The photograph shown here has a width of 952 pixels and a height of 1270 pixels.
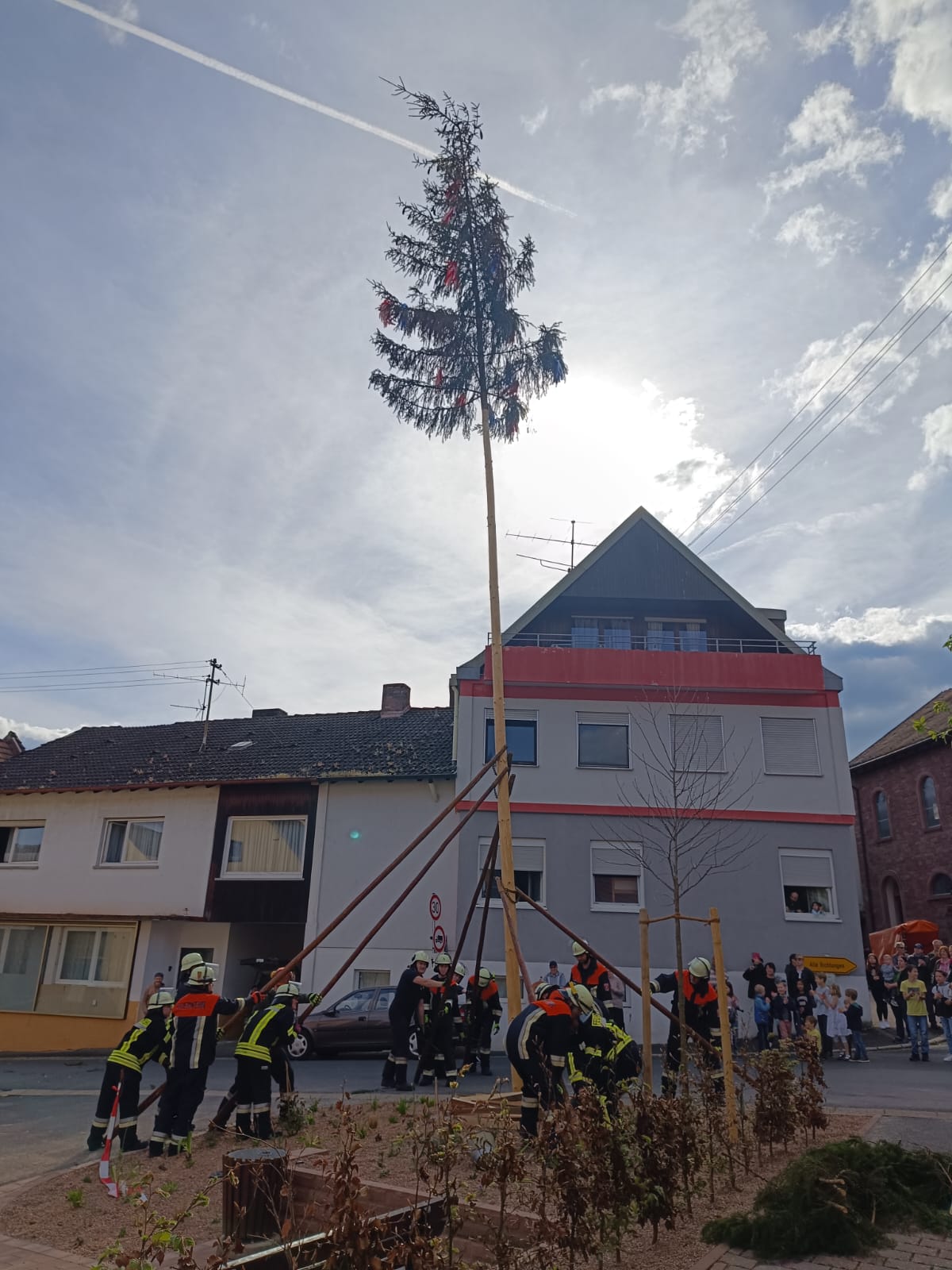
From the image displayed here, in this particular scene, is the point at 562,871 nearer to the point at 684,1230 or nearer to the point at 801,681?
the point at 801,681

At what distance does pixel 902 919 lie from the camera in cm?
3569

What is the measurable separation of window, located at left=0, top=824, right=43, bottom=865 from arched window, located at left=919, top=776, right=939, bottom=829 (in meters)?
30.0

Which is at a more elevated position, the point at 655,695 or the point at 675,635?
the point at 675,635

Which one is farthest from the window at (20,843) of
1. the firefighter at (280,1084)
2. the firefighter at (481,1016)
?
the firefighter at (280,1084)

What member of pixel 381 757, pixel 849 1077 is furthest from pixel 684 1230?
pixel 381 757

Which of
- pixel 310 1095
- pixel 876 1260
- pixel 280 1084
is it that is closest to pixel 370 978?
pixel 310 1095

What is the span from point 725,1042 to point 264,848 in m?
18.2

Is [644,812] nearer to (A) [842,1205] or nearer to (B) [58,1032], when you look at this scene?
(B) [58,1032]

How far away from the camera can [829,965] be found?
2053 centimetres

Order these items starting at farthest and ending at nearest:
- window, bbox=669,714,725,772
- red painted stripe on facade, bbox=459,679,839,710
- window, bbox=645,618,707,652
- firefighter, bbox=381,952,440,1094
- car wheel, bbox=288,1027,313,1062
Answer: window, bbox=645,618,707,652
red painted stripe on facade, bbox=459,679,839,710
window, bbox=669,714,725,772
car wheel, bbox=288,1027,313,1062
firefighter, bbox=381,952,440,1094

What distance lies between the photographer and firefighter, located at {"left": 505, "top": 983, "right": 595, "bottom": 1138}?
8.30 metres

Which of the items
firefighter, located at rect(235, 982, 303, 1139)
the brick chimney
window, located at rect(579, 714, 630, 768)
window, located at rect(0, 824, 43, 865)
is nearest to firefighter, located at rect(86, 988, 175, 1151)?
firefighter, located at rect(235, 982, 303, 1139)

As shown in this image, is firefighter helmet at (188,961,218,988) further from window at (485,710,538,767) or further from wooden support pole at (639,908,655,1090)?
window at (485,710,538,767)

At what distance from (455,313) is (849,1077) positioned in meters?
12.4
